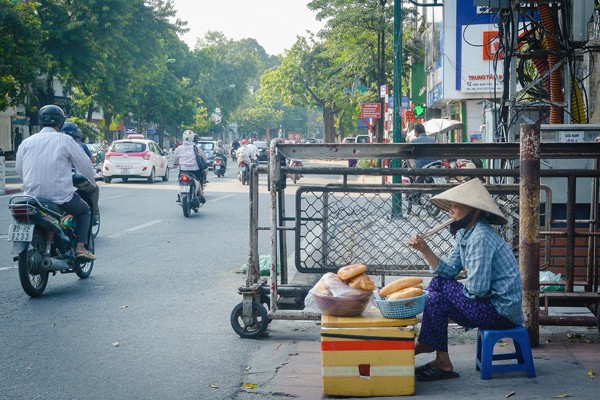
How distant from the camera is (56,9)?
3894 cm

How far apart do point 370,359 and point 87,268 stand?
565 cm

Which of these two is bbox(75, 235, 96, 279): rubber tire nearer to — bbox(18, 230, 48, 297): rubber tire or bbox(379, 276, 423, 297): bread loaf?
bbox(18, 230, 48, 297): rubber tire

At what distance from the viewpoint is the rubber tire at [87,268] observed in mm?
9354

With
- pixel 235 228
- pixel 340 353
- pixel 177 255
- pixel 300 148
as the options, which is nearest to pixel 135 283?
pixel 177 255

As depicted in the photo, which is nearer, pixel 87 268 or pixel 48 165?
pixel 48 165

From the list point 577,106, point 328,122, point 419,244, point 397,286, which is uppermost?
point 328,122

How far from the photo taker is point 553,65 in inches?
444

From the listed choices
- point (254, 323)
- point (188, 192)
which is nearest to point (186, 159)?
point (188, 192)

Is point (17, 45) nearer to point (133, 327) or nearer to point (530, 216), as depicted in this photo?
point (133, 327)

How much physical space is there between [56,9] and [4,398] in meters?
36.7

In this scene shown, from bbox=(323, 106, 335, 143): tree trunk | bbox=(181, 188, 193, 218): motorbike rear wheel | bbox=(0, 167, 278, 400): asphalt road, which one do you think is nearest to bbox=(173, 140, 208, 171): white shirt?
bbox=(181, 188, 193, 218): motorbike rear wheel

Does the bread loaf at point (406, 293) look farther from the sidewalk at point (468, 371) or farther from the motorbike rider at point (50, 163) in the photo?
the motorbike rider at point (50, 163)

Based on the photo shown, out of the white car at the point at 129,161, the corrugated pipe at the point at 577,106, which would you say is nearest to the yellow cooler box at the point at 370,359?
the corrugated pipe at the point at 577,106

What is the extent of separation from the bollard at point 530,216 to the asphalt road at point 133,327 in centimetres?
200
